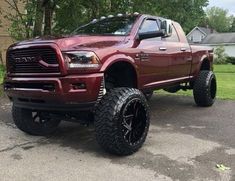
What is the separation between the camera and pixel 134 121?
5988 millimetres

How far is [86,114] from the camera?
243 inches

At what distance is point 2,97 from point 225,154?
6563 mm

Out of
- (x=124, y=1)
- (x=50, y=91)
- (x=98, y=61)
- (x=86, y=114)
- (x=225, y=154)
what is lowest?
(x=225, y=154)

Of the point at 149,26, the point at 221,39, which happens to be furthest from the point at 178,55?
the point at 221,39

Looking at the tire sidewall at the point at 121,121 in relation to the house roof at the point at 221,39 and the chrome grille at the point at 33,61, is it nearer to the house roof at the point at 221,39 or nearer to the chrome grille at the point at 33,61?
the chrome grille at the point at 33,61

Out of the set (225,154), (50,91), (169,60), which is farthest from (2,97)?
(225,154)

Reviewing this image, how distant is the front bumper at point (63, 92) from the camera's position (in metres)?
5.42

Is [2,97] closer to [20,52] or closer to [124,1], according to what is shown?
[20,52]

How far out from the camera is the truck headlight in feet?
17.9

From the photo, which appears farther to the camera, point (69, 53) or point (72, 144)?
point (72, 144)

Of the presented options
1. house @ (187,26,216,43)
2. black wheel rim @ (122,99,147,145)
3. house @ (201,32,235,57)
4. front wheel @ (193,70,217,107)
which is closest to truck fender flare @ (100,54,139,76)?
black wheel rim @ (122,99,147,145)

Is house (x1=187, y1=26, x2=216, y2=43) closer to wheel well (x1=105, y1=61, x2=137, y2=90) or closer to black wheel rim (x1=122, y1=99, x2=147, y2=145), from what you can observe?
wheel well (x1=105, y1=61, x2=137, y2=90)

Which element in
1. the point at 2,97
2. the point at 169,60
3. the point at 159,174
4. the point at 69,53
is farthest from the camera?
the point at 2,97

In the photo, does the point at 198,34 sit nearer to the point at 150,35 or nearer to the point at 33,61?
the point at 150,35
